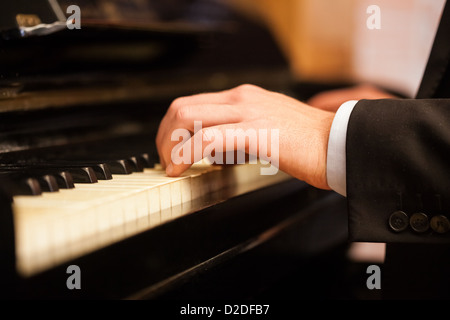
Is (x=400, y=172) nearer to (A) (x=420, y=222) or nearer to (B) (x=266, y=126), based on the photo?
(A) (x=420, y=222)

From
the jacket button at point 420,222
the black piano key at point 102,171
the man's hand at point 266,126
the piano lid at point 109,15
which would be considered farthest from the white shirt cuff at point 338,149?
the piano lid at point 109,15

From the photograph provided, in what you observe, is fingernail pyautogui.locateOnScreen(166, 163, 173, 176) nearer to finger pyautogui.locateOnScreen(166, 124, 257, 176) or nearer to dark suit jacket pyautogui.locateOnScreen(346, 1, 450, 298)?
finger pyautogui.locateOnScreen(166, 124, 257, 176)

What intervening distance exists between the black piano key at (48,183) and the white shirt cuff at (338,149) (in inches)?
16.6

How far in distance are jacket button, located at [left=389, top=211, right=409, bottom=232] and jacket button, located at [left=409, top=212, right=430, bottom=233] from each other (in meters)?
0.01

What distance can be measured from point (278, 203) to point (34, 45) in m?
0.60

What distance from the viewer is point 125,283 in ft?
2.02

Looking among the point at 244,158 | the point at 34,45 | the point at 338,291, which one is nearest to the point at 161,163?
the point at 244,158

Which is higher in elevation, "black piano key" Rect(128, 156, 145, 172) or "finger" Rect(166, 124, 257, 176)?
"finger" Rect(166, 124, 257, 176)

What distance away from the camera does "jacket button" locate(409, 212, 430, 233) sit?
2.51ft

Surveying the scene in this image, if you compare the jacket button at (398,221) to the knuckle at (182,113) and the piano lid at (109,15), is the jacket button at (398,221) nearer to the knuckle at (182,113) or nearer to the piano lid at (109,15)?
the knuckle at (182,113)

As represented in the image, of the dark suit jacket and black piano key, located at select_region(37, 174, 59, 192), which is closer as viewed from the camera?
black piano key, located at select_region(37, 174, 59, 192)

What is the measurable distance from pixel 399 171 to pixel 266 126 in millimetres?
220

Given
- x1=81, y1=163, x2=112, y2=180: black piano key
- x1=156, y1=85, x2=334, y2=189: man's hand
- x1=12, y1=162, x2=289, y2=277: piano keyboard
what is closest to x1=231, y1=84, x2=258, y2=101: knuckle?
x1=156, y1=85, x2=334, y2=189: man's hand
